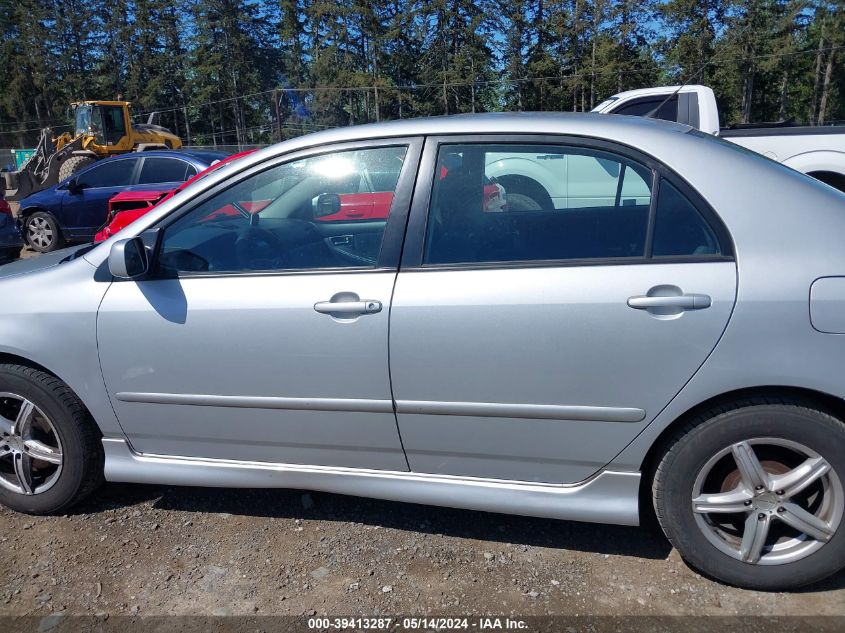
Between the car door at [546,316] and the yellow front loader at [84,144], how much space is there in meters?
18.6

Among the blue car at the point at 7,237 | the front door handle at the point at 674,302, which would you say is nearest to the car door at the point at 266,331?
the front door handle at the point at 674,302

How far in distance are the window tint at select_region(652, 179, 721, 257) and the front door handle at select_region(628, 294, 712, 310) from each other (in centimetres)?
17

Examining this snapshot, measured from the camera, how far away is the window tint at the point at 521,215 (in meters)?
2.38

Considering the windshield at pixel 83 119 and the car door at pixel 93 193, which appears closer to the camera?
the car door at pixel 93 193

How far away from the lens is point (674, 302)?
218 centimetres

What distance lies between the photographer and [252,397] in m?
2.59

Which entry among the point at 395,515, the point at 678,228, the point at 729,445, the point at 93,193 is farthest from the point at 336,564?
the point at 93,193

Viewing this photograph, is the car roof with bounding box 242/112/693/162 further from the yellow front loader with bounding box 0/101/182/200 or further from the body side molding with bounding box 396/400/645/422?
the yellow front loader with bounding box 0/101/182/200

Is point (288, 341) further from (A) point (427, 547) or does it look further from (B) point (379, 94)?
(B) point (379, 94)

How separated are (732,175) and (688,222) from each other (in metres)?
0.22

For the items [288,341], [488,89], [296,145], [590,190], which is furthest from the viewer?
[488,89]

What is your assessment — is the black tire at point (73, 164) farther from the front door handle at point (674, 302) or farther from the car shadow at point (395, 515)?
the front door handle at point (674, 302)

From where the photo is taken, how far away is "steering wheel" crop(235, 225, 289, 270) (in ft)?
8.68

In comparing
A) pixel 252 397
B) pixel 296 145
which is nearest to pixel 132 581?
pixel 252 397
